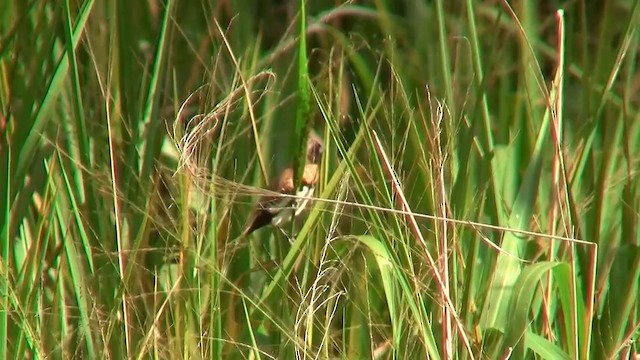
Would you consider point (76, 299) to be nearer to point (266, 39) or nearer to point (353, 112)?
point (353, 112)

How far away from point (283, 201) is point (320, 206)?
134 millimetres

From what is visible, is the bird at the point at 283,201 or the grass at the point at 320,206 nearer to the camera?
the grass at the point at 320,206

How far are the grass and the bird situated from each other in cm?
2

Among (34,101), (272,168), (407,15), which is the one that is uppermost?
(407,15)

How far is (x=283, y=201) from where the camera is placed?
1283mm

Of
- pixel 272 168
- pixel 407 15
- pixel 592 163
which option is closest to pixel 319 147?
pixel 272 168

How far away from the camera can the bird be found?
129 cm

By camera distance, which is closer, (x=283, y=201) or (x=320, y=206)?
(x=320, y=206)

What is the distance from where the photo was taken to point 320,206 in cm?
116

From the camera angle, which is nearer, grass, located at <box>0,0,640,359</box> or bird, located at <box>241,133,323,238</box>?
grass, located at <box>0,0,640,359</box>

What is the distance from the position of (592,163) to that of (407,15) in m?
0.36

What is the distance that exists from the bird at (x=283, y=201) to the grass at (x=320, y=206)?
2 cm

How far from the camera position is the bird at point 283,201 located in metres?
1.29

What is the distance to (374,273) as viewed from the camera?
4.04ft
